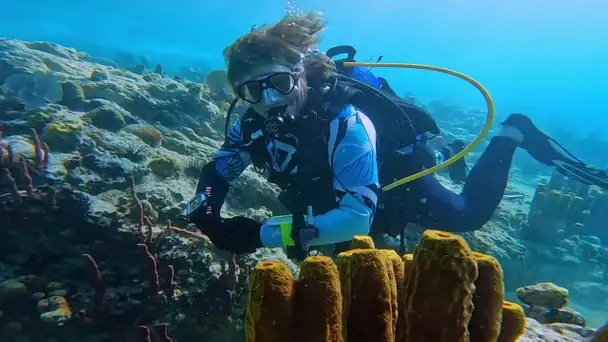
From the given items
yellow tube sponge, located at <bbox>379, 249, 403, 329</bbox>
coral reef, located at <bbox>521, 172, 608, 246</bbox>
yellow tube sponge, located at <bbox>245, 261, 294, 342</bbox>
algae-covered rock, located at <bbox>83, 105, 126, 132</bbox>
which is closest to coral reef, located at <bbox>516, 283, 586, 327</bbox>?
yellow tube sponge, located at <bbox>379, 249, 403, 329</bbox>

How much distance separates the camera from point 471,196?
5.23 metres

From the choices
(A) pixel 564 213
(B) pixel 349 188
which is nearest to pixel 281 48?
(B) pixel 349 188

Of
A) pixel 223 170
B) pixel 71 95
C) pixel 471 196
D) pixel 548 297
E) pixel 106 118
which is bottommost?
pixel 548 297

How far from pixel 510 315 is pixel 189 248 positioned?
2724mm

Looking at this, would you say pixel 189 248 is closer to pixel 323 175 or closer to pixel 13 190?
pixel 323 175

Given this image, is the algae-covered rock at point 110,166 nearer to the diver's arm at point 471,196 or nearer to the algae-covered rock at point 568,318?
the diver's arm at point 471,196

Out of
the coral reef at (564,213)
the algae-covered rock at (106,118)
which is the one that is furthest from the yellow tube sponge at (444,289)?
the coral reef at (564,213)

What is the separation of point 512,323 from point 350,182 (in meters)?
1.62

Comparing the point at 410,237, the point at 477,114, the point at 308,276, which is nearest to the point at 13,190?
the point at 308,276

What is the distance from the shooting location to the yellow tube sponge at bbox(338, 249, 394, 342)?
127cm

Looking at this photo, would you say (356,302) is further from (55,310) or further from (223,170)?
(223,170)

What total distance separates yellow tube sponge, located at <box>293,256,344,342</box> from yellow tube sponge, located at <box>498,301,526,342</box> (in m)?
0.81

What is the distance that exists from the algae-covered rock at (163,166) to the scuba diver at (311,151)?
1155 mm

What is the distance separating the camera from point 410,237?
217 inches
